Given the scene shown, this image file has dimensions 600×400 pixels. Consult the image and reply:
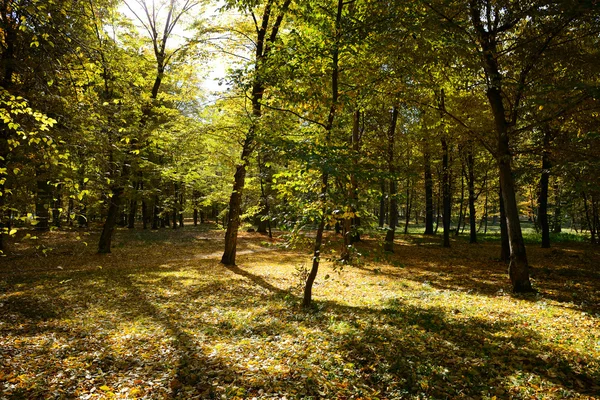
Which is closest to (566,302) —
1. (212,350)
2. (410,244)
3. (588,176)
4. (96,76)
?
(588,176)

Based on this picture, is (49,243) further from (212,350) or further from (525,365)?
(525,365)

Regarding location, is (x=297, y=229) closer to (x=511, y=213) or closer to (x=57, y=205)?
(x=57, y=205)

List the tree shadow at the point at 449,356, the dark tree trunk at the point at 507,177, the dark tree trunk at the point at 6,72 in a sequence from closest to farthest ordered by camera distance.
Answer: the tree shadow at the point at 449,356
the dark tree trunk at the point at 6,72
the dark tree trunk at the point at 507,177

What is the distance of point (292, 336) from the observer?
246 inches

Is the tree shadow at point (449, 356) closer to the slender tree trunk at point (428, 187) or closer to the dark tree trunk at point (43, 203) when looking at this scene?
the dark tree trunk at point (43, 203)

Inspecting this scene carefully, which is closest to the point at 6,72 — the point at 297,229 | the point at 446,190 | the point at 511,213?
the point at 297,229

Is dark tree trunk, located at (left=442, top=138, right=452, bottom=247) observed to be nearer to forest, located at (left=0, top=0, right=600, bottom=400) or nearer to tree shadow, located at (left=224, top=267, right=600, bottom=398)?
forest, located at (left=0, top=0, right=600, bottom=400)

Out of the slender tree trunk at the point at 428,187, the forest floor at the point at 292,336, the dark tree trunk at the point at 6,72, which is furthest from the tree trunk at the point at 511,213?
the dark tree trunk at the point at 6,72

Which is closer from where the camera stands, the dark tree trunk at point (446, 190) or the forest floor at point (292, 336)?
the forest floor at point (292, 336)

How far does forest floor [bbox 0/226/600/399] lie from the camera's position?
4.49 meters

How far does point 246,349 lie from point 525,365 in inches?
183

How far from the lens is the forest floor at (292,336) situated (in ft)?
14.7

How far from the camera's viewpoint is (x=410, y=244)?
22625 millimetres

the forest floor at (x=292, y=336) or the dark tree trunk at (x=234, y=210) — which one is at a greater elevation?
the dark tree trunk at (x=234, y=210)
